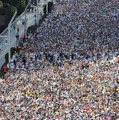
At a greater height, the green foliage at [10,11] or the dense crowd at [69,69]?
the green foliage at [10,11]

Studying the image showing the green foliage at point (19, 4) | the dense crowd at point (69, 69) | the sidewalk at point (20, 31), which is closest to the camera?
the dense crowd at point (69, 69)

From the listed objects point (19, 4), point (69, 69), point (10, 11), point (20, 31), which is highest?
point (19, 4)

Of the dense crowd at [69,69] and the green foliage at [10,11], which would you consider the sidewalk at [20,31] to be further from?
the dense crowd at [69,69]

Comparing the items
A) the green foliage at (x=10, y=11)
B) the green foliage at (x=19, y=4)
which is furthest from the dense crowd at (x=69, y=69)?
the green foliage at (x=10, y=11)

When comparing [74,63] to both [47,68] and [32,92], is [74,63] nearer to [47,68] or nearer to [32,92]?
[47,68]

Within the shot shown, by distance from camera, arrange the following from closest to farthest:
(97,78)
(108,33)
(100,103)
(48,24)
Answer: (100,103)
(97,78)
(108,33)
(48,24)

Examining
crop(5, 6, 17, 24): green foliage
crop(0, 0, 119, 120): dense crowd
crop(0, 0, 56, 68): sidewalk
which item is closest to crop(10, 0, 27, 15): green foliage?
crop(0, 0, 56, 68): sidewalk

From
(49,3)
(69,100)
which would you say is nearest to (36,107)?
(69,100)

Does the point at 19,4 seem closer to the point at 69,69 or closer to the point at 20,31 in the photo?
the point at 20,31

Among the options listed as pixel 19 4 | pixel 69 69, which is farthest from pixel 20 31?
pixel 69 69
